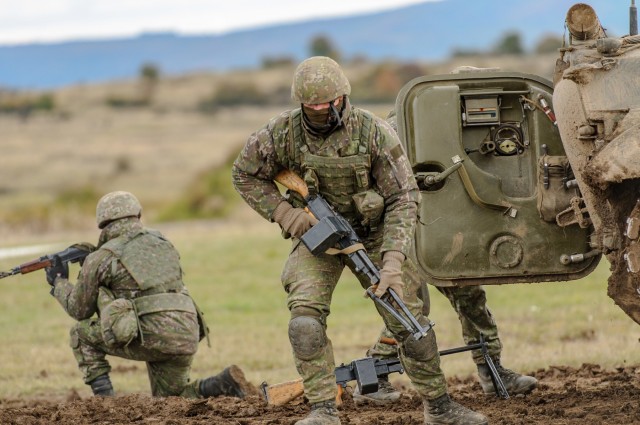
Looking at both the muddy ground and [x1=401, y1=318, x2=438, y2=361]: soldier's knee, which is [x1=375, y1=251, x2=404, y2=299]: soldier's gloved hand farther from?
the muddy ground

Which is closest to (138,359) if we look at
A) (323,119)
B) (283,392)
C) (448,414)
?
(283,392)

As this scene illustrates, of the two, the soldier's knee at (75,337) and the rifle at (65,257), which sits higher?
the rifle at (65,257)

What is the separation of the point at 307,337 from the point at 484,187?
2111 millimetres

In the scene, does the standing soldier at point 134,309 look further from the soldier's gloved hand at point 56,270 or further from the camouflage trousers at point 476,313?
the camouflage trousers at point 476,313

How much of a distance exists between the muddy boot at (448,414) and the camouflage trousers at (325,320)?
0.07m

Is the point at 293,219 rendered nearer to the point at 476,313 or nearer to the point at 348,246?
the point at 348,246

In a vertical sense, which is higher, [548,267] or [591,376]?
[548,267]

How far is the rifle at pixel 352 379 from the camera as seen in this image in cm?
884

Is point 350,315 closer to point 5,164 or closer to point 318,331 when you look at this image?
point 318,331

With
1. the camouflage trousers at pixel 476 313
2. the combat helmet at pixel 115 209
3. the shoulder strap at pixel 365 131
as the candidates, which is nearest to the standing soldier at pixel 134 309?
the combat helmet at pixel 115 209

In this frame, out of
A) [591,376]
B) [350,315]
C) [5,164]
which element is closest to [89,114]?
[5,164]

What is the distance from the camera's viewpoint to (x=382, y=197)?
8328 millimetres

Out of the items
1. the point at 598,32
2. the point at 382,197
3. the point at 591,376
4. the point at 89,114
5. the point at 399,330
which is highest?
the point at 89,114

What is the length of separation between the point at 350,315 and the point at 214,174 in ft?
64.9
